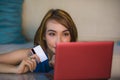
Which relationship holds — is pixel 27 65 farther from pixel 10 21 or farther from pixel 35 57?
pixel 10 21

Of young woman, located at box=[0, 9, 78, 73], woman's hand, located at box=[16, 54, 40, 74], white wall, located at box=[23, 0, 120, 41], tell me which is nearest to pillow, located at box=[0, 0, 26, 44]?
white wall, located at box=[23, 0, 120, 41]

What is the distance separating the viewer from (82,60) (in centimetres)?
94

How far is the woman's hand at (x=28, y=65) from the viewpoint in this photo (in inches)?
48.4

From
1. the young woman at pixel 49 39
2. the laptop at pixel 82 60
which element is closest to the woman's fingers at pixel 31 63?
the young woman at pixel 49 39

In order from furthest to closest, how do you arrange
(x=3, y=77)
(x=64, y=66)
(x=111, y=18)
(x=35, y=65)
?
(x=111, y=18)
(x=35, y=65)
(x=3, y=77)
(x=64, y=66)

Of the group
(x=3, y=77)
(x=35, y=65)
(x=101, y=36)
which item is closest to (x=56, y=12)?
(x=35, y=65)

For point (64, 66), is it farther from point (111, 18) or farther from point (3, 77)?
point (111, 18)

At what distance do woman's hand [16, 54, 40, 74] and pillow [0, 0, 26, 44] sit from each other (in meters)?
0.52

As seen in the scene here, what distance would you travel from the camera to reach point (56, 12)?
1.44 m

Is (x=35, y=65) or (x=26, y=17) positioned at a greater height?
(x=26, y=17)

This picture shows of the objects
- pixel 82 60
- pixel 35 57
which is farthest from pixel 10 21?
pixel 82 60

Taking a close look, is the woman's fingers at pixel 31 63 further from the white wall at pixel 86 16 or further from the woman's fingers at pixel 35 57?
the white wall at pixel 86 16

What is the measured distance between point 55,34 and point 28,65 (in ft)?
0.78

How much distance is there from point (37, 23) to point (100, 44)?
1055 millimetres
